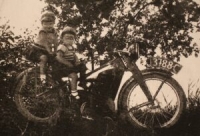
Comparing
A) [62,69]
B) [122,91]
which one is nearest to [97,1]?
[62,69]

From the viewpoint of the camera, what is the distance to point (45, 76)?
13.6 ft

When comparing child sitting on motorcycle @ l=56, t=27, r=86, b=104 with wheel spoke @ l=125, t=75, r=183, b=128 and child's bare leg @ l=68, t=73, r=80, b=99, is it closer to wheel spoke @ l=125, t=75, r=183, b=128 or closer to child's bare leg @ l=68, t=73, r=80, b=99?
child's bare leg @ l=68, t=73, r=80, b=99

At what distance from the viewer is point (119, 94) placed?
387 cm

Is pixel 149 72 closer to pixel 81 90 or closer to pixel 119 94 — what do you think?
pixel 119 94

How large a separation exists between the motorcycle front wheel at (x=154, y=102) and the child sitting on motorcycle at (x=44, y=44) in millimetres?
980

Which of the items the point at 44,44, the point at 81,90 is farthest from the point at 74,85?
the point at 44,44

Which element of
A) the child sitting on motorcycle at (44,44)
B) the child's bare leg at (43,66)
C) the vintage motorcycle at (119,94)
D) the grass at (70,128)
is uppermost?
the child sitting on motorcycle at (44,44)

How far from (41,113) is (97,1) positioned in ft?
7.55

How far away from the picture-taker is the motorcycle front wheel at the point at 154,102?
3.73 metres

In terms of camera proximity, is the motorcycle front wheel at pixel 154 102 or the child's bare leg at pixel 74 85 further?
the child's bare leg at pixel 74 85

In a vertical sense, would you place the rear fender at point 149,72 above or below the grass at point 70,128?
above

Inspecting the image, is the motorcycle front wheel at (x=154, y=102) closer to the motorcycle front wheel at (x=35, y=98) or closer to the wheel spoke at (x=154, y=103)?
the wheel spoke at (x=154, y=103)

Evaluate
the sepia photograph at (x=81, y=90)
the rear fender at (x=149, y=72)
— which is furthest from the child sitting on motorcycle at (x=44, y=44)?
the rear fender at (x=149, y=72)

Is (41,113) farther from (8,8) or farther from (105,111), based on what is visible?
(8,8)
